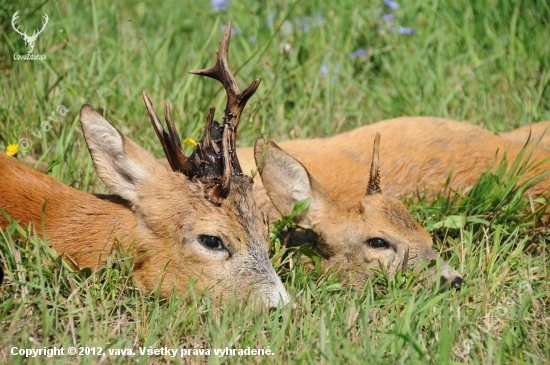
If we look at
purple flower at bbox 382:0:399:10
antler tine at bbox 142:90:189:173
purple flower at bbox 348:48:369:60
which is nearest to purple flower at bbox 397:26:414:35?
purple flower at bbox 382:0:399:10

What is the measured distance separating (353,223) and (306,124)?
2093mm

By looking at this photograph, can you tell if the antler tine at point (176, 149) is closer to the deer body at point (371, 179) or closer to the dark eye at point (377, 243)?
the deer body at point (371, 179)

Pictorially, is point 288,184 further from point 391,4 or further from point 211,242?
point 391,4

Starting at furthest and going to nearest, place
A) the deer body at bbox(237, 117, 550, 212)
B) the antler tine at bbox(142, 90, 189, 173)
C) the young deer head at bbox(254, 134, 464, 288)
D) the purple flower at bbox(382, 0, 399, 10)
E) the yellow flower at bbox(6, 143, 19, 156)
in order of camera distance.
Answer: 1. the purple flower at bbox(382, 0, 399, 10)
2. the deer body at bbox(237, 117, 550, 212)
3. the yellow flower at bbox(6, 143, 19, 156)
4. the young deer head at bbox(254, 134, 464, 288)
5. the antler tine at bbox(142, 90, 189, 173)

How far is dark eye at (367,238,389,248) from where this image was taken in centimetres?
469

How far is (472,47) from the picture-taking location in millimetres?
7203

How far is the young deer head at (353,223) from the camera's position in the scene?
464 centimetres

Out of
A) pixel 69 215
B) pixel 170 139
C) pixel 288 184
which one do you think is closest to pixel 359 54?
pixel 288 184

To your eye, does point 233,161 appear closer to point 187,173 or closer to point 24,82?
point 187,173

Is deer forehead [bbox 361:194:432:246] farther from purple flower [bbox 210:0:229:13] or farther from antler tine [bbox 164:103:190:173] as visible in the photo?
purple flower [bbox 210:0:229:13]

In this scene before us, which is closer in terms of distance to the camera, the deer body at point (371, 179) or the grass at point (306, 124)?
the grass at point (306, 124)

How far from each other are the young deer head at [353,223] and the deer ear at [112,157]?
809mm

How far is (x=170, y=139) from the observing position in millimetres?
4223

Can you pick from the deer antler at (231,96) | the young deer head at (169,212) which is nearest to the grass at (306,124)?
the young deer head at (169,212)
